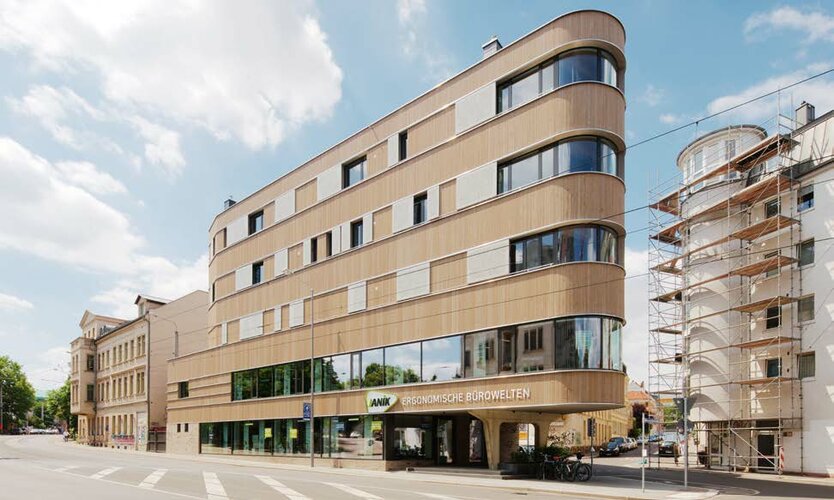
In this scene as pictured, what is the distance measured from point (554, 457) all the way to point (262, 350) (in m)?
21.8

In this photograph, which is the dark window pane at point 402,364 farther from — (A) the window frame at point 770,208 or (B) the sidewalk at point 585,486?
(A) the window frame at point 770,208

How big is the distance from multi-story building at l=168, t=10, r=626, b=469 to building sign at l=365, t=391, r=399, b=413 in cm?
9

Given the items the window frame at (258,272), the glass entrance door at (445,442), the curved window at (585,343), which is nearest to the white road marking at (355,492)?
the curved window at (585,343)

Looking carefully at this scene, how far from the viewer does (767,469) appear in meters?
36.9

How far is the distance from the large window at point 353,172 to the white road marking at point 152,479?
1776 centimetres

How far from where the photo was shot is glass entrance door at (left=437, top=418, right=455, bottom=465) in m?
35.2

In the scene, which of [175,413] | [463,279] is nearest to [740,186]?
[463,279]

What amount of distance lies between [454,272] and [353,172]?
10854mm

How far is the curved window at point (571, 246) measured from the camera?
28.0m

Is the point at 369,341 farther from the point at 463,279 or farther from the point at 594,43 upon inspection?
the point at 594,43

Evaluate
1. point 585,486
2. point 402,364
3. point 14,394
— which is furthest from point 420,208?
point 14,394

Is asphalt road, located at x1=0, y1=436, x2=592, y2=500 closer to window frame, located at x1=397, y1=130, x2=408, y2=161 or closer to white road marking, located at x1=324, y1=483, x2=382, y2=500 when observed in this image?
white road marking, located at x1=324, y1=483, x2=382, y2=500

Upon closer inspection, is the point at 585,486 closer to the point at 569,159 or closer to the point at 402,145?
the point at 569,159

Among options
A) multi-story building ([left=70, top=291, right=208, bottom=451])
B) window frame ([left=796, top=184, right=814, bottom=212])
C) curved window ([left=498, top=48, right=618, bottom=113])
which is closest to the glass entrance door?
curved window ([left=498, top=48, right=618, bottom=113])
